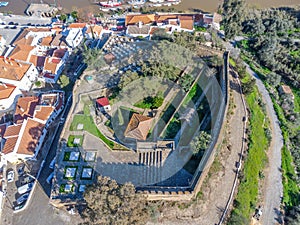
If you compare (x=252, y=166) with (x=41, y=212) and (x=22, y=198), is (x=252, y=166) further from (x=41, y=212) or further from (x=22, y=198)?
(x=22, y=198)

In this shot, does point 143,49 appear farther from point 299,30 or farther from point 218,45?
point 299,30

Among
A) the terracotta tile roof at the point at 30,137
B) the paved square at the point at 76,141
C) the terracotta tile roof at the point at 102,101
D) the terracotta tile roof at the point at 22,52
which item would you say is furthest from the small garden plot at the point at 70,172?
the terracotta tile roof at the point at 22,52

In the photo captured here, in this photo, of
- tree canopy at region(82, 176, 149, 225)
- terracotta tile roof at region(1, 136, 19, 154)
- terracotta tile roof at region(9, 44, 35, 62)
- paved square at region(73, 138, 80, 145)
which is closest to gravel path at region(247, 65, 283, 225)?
tree canopy at region(82, 176, 149, 225)

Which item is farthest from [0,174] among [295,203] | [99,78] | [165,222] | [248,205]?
[295,203]

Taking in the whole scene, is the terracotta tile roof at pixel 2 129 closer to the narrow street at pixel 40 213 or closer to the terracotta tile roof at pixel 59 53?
the narrow street at pixel 40 213

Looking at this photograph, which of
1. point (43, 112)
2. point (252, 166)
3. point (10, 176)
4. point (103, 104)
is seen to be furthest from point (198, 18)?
point (10, 176)

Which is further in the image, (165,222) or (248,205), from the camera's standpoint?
(248,205)
